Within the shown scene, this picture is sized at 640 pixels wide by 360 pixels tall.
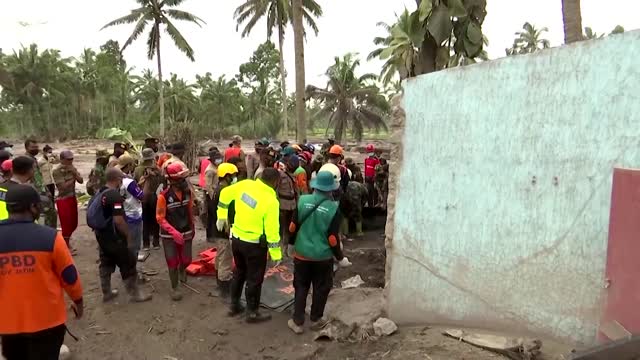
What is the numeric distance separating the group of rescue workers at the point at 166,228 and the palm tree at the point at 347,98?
25.9 meters

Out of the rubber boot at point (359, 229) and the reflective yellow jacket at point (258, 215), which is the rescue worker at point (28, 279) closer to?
the reflective yellow jacket at point (258, 215)

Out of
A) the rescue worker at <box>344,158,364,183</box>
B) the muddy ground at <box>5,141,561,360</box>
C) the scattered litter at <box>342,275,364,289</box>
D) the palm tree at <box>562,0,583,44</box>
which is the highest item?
the palm tree at <box>562,0,583,44</box>

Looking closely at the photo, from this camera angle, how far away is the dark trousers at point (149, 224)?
7.51 metres

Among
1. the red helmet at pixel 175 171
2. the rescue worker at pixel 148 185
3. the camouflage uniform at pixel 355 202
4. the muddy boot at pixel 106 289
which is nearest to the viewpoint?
the red helmet at pixel 175 171

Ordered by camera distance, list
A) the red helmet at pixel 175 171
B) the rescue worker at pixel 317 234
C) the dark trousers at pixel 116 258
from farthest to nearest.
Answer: the red helmet at pixel 175 171 → the dark trousers at pixel 116 258 → the rescue worker at pixel 317 234

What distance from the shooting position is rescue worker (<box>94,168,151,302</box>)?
5.23 meters

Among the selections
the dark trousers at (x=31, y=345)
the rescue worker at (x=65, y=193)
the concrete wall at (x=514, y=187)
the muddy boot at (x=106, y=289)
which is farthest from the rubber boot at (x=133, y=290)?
the concrete wall at (x=514, y=187)

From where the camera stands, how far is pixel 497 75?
3.77m

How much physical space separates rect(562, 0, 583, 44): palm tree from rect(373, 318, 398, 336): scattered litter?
514cm

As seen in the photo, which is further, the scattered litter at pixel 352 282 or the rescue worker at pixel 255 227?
the scattered litter at pixel 352 282

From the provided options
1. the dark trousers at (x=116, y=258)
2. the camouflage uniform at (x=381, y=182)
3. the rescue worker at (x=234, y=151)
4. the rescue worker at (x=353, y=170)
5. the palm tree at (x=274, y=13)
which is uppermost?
the palm tree at (x=274, y=13)

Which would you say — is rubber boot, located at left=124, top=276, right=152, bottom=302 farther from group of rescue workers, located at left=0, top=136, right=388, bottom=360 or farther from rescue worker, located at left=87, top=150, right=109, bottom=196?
rescue worker, located at left=87, top=150, right=109, bottom=196

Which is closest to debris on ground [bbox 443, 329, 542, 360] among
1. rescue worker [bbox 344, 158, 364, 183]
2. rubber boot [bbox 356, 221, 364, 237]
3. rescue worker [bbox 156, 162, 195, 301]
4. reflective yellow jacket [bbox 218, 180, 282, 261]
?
reflective yellow jacket [bbox 218, 180, 282, 261]

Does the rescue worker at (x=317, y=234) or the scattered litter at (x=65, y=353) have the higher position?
the rescue worker at (x=317, y=234)
